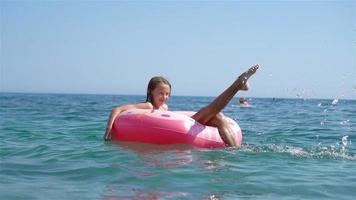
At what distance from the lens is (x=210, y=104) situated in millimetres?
6406

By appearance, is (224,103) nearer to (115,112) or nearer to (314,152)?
(314,152)

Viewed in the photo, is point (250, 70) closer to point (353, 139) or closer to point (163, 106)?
point (163, 106)

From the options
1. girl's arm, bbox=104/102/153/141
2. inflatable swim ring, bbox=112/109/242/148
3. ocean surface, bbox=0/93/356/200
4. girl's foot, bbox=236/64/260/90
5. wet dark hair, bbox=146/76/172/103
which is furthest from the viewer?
girl's arm, bbox=104/102/153/141

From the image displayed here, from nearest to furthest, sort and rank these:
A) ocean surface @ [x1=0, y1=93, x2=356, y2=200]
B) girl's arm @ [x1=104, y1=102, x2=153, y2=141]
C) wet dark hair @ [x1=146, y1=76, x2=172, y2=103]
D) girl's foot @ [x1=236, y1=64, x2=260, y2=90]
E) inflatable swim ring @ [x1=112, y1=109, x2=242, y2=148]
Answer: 1. ocean surface @ [x1=0, y1=93, x2=356, y2=200]
2. girl's foot @ [x1=236, y1=64, x2=260, y2=90]
3. inflatable swim ring @ [x1=112, y1=109, x2=242, y2=148]
4. wet dark hair @ [x1=146, y1=76, x2=172, y2=103]
5. girl's arm @ [x1=104, y1=102, x2=153, y2=141]

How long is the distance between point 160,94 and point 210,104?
867 millimetres

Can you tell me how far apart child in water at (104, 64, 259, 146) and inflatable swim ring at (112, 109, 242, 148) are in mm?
114

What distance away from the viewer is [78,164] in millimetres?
5336

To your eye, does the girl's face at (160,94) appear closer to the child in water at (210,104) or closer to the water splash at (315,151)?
the child in water at (210,104)

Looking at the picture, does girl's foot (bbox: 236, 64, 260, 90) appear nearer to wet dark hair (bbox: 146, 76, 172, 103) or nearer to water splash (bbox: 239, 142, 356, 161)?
water splash (bbox: 239, 142, 356, 161)

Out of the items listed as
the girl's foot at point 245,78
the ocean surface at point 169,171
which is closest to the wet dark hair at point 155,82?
the ocean surface at point 169,171

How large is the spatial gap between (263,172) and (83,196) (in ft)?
6.18

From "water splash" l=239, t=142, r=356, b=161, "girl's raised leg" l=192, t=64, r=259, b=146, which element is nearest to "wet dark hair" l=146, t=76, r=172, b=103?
"girl's raised leg" l=192, t=64, r=259, b=146

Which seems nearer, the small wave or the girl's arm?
the small wave

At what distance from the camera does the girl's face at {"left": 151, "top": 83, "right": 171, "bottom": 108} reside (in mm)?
6874
